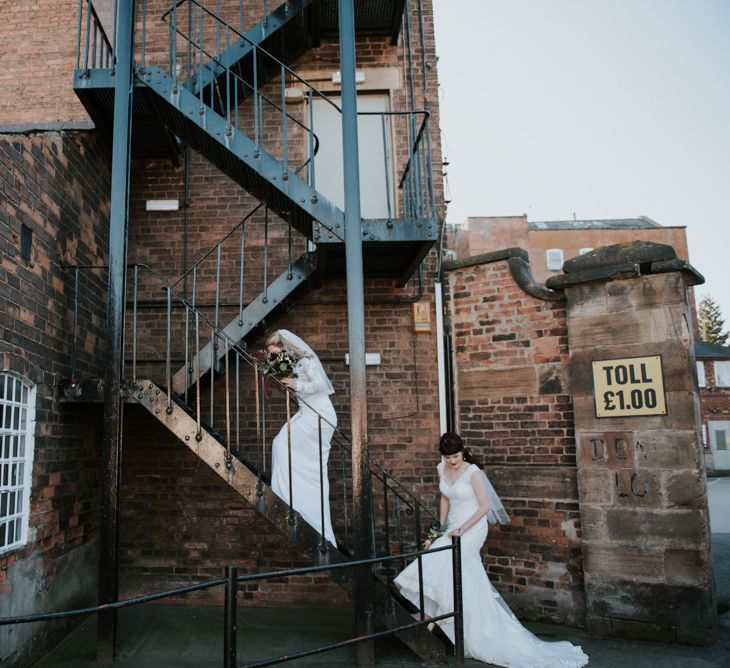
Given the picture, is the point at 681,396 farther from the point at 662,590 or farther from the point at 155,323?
the point at 155,323

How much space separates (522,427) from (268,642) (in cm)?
325

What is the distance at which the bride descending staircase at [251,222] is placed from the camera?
16.6 ft

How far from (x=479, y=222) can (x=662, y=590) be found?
86.0ft

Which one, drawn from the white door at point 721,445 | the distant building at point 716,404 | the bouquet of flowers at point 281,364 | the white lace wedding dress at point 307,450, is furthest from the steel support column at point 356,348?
the white door at point 721,445

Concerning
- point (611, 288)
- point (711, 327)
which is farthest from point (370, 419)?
point (711, 327)

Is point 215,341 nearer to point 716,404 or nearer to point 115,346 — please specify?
point 115,346

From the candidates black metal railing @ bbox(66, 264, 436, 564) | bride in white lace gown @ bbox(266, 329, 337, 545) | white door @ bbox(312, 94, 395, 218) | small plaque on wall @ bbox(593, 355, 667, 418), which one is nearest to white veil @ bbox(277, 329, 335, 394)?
bride in white lace gown @ bbox(266, 329, 337, 545)

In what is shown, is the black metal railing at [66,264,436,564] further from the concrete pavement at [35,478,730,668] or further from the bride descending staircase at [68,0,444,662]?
the concrete pavement at [35,478,730,668]

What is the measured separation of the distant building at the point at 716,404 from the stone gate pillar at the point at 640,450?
25.1 m

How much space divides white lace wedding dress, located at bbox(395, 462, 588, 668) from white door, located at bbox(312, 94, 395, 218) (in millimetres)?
3900

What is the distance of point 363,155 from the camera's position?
7668mm

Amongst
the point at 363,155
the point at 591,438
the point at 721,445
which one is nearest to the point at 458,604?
the point at 591,438

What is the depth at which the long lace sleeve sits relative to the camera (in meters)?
5.56

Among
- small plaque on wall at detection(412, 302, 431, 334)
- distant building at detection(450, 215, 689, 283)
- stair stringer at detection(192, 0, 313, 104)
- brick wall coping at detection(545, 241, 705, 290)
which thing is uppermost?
distant building at detection(450, 215, 689, 283)
